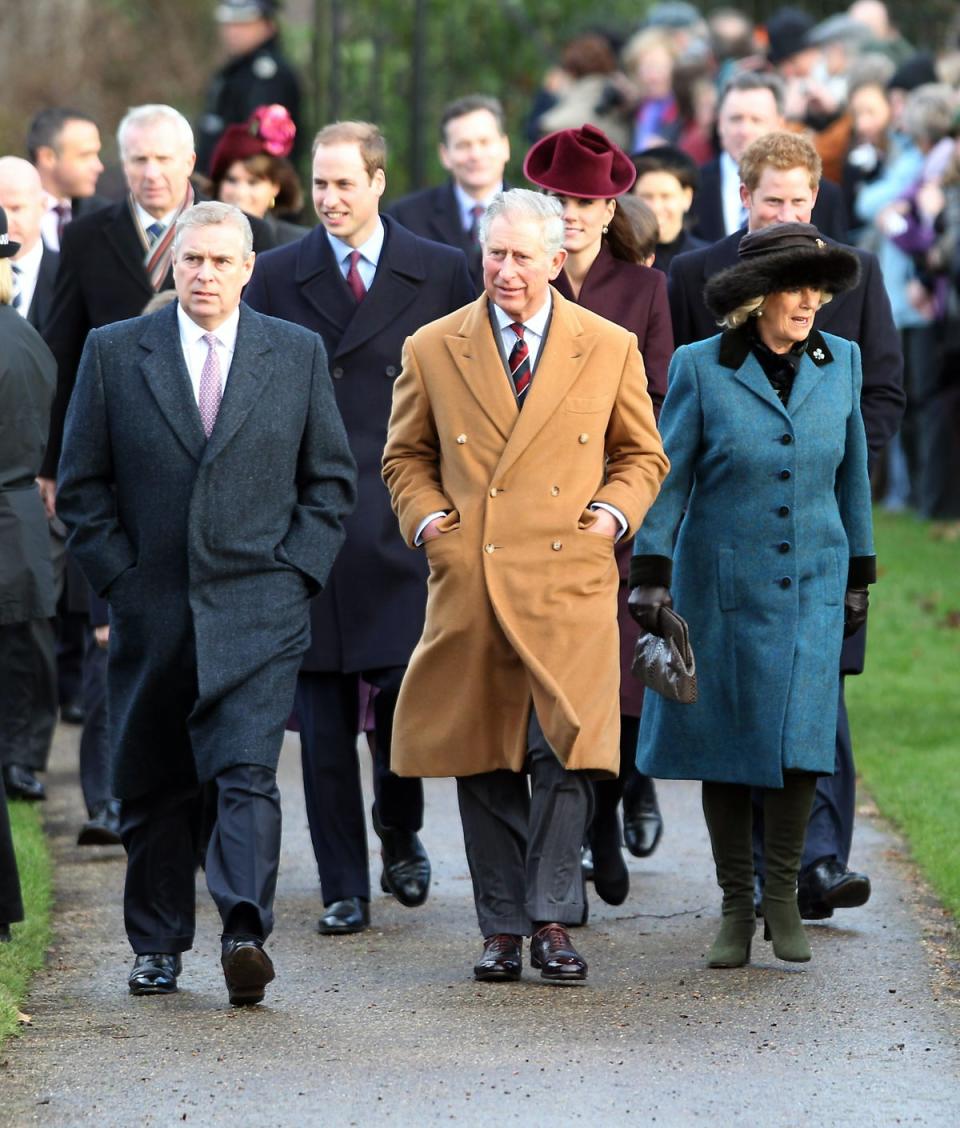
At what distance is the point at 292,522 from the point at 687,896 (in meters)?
2.01

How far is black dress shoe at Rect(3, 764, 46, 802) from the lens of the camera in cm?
1005

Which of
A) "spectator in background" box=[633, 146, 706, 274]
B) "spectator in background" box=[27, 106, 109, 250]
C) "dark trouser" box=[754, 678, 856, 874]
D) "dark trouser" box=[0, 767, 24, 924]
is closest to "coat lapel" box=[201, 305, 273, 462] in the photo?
"dark trouser" box=[0, 767, 24, 924]

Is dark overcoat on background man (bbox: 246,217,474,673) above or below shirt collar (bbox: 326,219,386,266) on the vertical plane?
below

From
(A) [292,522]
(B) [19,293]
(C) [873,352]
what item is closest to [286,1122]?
(A) [292,522]

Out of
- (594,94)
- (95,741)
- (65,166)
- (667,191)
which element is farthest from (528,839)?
(594,94)

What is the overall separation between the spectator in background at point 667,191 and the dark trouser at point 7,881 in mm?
3461

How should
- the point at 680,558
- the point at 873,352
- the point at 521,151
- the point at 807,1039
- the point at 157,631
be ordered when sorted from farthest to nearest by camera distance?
the point at 521,151, the point at 873,352, the point at 680,558, the point at 157,631, the point at 807,1039

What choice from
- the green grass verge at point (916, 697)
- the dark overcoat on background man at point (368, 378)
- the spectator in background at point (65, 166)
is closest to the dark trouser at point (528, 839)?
the dark overcoat on background man at point (368, 378)

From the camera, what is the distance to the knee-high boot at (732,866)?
737cm

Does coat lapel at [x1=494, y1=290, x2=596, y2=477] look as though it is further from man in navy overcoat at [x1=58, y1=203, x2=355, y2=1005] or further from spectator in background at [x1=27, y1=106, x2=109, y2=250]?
spectator in background at [x1=27, y1=106, x2=109, y2=250]

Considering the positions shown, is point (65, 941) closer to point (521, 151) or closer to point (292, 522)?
point (292, 522)

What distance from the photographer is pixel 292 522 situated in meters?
7.20

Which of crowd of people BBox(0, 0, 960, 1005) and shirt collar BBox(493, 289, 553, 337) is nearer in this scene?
crowd of people BBox(0, 0, 960, 1005)

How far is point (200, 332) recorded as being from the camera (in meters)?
7.18
